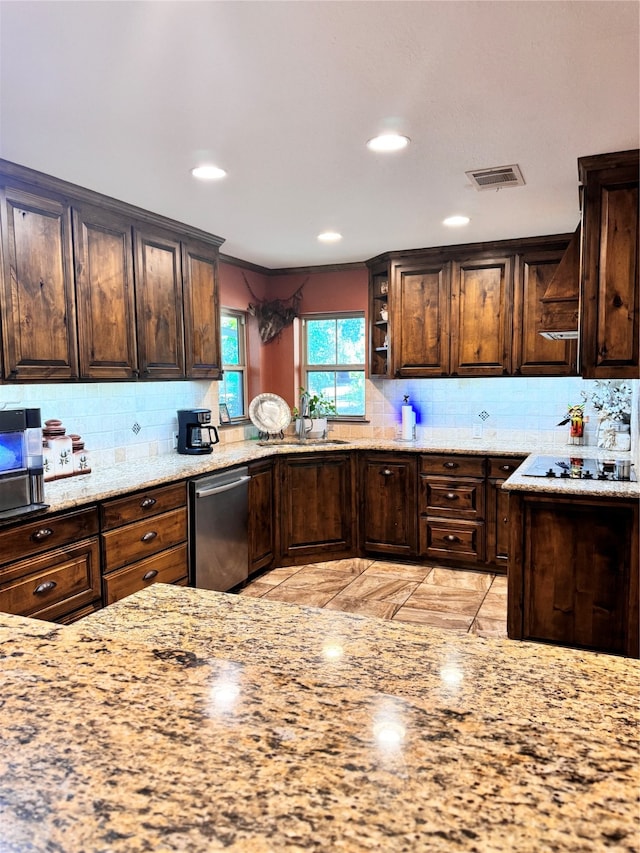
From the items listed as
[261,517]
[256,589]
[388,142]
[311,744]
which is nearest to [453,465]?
A: [261,517]

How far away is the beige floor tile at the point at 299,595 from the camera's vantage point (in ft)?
12.8

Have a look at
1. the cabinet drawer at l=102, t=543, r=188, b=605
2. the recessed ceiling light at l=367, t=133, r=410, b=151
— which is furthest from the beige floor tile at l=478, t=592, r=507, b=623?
the recessed ceiling light at l=367, t=133, r=410, b=151

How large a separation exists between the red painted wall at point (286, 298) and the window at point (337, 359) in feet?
0.38

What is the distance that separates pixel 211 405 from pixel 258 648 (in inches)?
148

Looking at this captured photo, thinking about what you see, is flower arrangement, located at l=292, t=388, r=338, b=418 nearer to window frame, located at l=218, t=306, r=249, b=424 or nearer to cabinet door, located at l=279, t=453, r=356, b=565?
window frame, located at l=218, t=306, r=249, b=424

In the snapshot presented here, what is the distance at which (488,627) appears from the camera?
353cm

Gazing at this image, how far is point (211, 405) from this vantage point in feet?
15.6

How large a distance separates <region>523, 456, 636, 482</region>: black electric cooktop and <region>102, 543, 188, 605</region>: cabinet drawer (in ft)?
6.62

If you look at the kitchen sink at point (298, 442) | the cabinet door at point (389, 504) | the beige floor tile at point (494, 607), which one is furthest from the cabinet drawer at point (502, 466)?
the kitchen sink at point (298, 442)

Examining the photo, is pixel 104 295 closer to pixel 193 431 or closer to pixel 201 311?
pixel 201 311

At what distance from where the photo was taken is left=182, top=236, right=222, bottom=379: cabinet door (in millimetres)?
3980

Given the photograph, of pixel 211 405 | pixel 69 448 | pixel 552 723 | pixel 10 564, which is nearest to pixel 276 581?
pixel 211 405

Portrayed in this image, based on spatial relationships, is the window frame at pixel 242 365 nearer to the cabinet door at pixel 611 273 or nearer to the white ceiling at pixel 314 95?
the white ceiling at pixel 314 95

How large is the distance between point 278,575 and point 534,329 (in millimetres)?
2659
